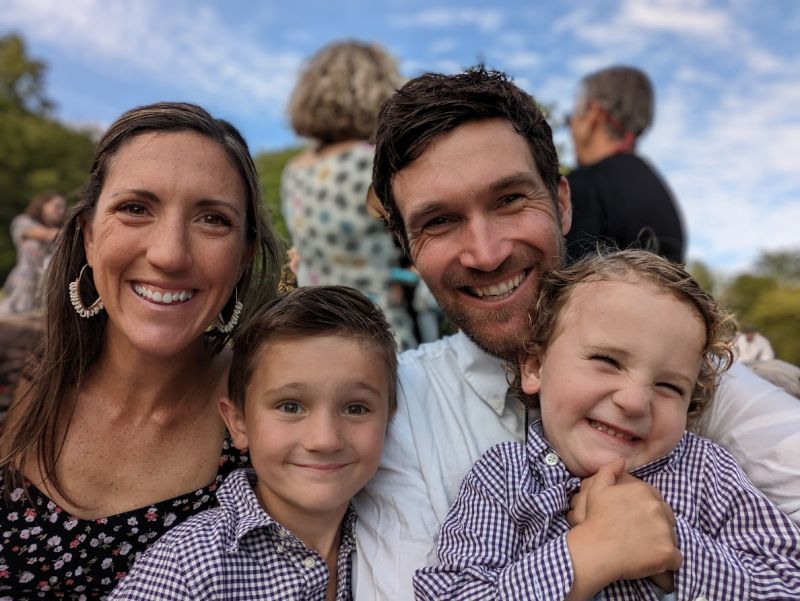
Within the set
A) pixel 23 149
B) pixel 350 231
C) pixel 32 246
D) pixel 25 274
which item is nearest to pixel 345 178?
pixel 350 231

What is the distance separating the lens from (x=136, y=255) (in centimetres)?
214

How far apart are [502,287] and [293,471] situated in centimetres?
91

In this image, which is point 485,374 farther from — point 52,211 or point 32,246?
point 52,211

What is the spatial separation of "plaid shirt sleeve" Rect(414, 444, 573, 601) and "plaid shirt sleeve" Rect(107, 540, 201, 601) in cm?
65

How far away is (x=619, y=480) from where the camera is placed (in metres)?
1.82

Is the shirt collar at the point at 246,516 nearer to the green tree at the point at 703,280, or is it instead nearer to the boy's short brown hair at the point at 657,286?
the boy's short brown hair at the point at 657,286

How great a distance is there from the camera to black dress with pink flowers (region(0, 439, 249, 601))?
2.07 meters

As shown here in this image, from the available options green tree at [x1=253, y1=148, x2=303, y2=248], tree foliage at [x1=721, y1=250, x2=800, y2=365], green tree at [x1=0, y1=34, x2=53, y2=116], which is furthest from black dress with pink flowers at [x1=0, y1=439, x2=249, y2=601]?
green tree at [x1=0, y1=34, x2=53, y2=116]

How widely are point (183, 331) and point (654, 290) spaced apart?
1.50 metres

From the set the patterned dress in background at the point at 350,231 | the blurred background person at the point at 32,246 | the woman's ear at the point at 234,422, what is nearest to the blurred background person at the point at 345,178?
the patterned dress in background at the point at 350,231

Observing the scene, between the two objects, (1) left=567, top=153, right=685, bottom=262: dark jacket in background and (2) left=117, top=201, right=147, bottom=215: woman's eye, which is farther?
(1) left=567, top=153, right=685, bottom=262: dark jacket in background

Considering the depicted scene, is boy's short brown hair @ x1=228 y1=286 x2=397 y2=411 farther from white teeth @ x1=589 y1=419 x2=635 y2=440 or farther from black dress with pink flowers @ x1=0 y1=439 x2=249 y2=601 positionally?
white teeth @ x1=589 y1=419 x2=635 y2=440

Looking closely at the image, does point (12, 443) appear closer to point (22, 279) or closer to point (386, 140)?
point (386, 140)

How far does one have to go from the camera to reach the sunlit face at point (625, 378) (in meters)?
1.79
